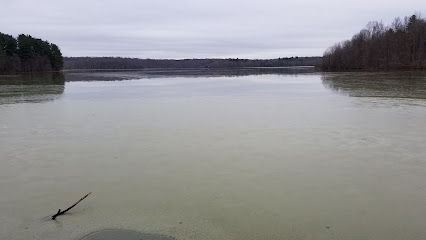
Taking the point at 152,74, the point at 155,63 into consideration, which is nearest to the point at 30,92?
the point at 152,74

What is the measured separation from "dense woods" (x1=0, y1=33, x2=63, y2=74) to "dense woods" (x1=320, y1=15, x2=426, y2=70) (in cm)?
6037

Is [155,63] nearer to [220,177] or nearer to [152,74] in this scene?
[152,74]

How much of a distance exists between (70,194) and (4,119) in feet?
26.4

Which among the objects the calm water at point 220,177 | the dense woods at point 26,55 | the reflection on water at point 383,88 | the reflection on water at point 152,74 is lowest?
the calm water at point 220,177

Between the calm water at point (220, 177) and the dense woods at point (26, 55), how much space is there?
66212mm

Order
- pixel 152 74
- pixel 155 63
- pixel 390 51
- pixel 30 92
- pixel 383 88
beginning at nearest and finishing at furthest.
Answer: pixel 383 88, pixel 30 92, pixel 152 74, pixel 390 51, pixel 155 63

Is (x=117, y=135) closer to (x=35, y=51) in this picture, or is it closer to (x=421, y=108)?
(x=421, y=108)

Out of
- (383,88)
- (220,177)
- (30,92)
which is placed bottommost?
(220,177)

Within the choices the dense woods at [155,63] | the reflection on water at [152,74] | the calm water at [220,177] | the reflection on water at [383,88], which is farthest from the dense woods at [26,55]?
the calm water at [220,177]

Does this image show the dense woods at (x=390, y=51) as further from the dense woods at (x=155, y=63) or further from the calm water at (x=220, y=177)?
the calm water at (x=220, y=177)

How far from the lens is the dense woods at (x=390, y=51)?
218 ft

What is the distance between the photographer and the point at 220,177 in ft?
19.8

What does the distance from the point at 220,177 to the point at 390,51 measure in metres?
74.9

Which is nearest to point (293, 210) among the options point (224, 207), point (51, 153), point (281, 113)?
point (224, 207)
